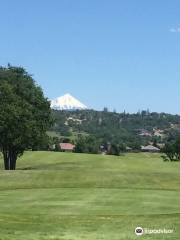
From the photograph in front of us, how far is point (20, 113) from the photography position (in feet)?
178

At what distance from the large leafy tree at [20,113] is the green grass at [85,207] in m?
12.2

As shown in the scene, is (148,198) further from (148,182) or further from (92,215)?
(148,182)

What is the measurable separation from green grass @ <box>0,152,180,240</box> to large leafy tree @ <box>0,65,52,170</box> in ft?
40.2

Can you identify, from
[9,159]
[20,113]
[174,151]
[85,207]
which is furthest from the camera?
[174,151]

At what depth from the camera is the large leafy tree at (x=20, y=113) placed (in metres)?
54.1

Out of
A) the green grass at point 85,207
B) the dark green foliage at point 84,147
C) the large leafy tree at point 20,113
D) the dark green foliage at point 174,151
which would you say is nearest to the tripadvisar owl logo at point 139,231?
the green grass at point 85,207

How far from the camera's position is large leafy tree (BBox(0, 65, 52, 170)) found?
54.1 m

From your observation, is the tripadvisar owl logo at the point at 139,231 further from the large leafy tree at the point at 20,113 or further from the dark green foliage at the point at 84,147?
the dark green foliage at the point at 84,147

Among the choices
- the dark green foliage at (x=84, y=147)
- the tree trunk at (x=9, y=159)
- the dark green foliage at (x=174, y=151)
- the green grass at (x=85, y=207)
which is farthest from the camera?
the dark green foliage at (x=84, y=147)

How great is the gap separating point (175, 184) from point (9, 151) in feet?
80.9

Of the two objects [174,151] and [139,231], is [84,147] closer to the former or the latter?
Answer: [174,151]

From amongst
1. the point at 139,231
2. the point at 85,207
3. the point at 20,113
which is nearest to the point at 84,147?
the point at 20,113

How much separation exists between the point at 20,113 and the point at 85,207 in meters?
32.1

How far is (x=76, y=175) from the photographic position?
42.4 metres
